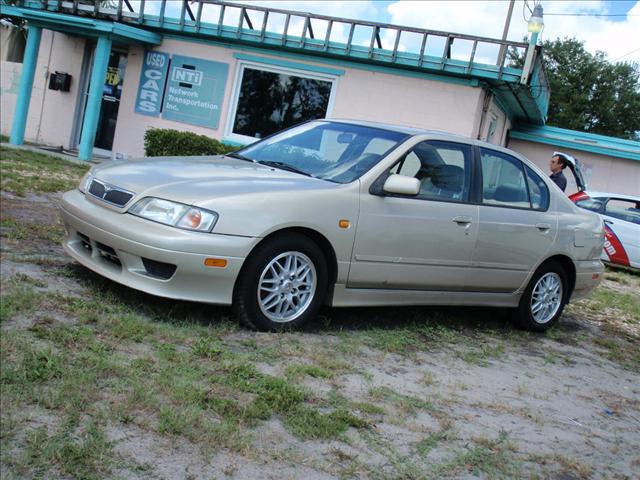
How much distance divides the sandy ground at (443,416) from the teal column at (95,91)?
8.84 m

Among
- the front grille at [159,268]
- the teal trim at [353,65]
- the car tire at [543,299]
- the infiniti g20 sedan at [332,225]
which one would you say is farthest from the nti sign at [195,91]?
the front grille at [159,268]

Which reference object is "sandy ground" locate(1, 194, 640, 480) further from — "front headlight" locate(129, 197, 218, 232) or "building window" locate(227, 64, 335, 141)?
"building window" locate(227, 64, 335, 141)

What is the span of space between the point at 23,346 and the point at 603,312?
678 centimetres

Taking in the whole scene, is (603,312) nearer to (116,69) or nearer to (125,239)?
(125,239)

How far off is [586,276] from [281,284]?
355 centimetres

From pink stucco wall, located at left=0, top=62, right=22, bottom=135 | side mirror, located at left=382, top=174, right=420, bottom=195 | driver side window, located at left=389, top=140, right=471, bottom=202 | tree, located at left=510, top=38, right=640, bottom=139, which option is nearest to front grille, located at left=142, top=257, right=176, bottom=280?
side mirror, located at left=382, top=174, right=420, bottom=195

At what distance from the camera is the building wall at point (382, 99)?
13406 millimetres

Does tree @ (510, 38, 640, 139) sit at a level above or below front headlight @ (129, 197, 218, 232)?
above

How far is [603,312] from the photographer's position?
8523 mm

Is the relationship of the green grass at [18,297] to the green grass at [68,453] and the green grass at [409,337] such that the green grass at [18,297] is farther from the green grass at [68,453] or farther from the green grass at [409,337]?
the green grass at [409,337]

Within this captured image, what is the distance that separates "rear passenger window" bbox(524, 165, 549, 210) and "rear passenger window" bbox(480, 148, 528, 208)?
7 centimetres

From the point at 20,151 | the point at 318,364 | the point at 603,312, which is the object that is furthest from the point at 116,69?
the point at 318,364

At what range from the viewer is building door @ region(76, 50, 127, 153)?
52.5ft

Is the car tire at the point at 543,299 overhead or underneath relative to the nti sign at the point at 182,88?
underneath
